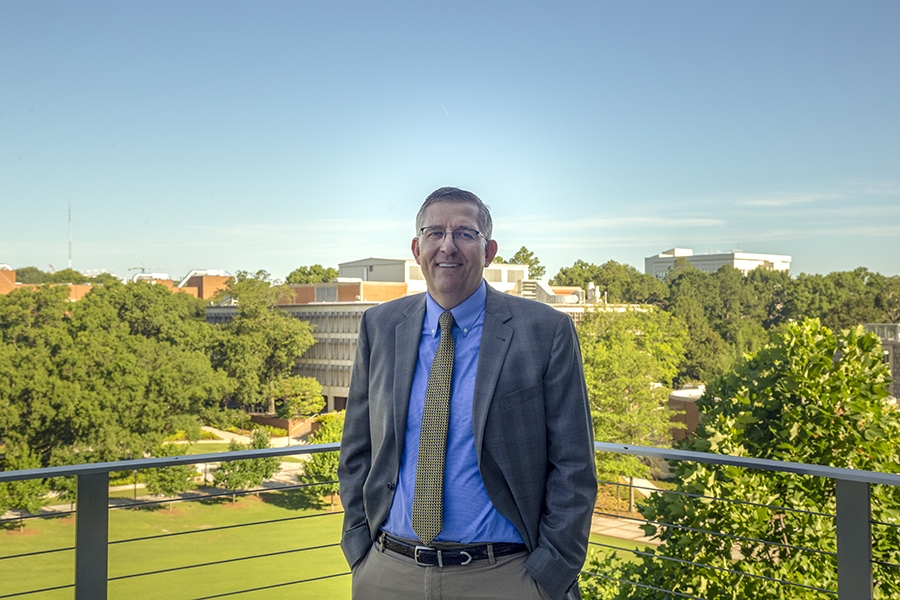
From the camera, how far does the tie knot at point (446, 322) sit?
196 centimetres

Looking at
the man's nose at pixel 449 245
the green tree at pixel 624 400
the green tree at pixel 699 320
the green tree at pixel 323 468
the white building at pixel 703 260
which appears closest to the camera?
the man's nose at pixel 449 245

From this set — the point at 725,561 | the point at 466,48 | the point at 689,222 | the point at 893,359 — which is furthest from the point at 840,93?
the point at 725,561

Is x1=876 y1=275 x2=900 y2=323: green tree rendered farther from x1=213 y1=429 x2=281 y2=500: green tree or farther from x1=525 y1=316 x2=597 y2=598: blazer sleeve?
x1=525 y1=316 x2=597 y2=598: blazer sleeve

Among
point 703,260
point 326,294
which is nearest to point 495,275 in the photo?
point 326,294

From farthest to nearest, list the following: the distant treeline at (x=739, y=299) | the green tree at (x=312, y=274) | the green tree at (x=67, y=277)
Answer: the green tree at (x=312, y=274) < the green tree at (x=67, y=277) < the distant treeline at (x=739, y=299)

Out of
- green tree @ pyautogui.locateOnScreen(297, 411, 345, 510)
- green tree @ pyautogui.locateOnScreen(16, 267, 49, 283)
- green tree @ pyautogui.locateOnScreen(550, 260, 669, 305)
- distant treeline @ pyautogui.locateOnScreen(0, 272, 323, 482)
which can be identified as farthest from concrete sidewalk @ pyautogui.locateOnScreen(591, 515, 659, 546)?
green tree @ pyautogui.locateOnScreen(16, 267, 49, 283)

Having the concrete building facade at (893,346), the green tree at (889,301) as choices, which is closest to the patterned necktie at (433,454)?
the concrete building facade at (893,346)

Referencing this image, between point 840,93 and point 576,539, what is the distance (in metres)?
93.0

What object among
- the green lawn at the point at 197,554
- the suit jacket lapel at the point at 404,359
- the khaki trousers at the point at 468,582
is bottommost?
the green lawn at the point at 197,554

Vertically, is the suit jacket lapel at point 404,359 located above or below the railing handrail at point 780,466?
above

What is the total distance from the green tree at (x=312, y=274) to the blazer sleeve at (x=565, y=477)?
70.9 metres

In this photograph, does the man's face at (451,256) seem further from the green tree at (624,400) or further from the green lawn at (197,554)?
the green tree at (624,400)

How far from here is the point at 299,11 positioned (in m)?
80.2

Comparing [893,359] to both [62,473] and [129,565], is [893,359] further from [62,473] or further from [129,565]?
[62,473]
